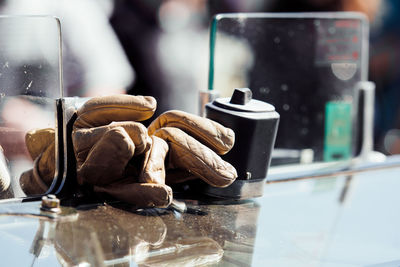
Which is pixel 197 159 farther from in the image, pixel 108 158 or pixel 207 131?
pixel 108 158

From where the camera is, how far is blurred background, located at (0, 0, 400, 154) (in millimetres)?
2754

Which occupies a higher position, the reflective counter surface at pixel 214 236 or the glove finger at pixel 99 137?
the glove finger at pixel 99 137

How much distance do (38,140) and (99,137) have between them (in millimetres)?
149

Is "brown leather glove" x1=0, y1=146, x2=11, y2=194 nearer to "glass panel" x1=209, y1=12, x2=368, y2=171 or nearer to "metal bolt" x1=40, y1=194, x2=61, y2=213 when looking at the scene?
"metal bolt" x1=40, y1=194, x2=61, y2=213

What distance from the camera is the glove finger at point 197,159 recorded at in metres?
1.37

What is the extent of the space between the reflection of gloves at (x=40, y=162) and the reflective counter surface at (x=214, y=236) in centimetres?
9

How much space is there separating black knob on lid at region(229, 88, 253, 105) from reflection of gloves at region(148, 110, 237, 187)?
0.28 feet

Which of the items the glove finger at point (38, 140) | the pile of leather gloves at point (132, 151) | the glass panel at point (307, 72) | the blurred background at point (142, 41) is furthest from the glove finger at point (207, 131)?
the blurred background at point (142, 41)

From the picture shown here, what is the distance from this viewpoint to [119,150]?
1272 mm

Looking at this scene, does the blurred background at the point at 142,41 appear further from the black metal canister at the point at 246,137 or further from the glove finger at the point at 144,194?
the glove finger at the point at 144,194

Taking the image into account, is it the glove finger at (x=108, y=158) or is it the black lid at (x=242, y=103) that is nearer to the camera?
the glove finger at (x=108, y=158)

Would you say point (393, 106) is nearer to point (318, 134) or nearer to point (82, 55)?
point (318, 134)

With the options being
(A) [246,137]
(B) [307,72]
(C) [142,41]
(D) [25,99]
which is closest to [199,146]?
(A) [246,137]

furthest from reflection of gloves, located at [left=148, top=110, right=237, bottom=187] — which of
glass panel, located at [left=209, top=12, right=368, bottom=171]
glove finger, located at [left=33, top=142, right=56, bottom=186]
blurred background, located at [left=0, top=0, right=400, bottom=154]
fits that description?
blurred background, located at [left=0, top=0, right=400, bottom=154]
